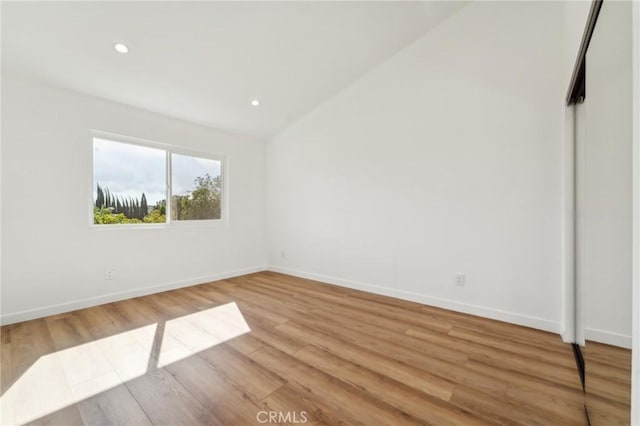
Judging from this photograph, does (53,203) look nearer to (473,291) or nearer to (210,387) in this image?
(210,387)

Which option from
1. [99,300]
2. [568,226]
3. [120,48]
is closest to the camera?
[568,226]

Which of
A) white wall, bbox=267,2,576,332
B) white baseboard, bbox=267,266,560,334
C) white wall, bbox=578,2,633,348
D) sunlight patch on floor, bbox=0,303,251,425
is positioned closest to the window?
sunlight patch on floor, bbox=0,303,251,425

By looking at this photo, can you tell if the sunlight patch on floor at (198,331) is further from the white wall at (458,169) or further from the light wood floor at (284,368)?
the white wall at (458,169)

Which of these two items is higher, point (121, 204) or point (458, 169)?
point (458, 169)

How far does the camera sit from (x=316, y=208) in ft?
13.6

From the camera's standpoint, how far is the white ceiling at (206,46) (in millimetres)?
2104

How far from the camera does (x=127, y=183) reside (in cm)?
331

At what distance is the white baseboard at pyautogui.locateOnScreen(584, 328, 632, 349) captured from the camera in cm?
90

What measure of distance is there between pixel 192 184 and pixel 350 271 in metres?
2.73

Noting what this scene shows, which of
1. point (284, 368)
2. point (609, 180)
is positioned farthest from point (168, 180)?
point (609, 180)

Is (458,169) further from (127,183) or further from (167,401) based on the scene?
(127,183)

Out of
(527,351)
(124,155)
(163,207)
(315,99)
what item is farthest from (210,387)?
(315,99)

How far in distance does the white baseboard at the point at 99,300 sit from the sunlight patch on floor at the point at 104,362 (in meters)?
1.03

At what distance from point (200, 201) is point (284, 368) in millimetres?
3078
